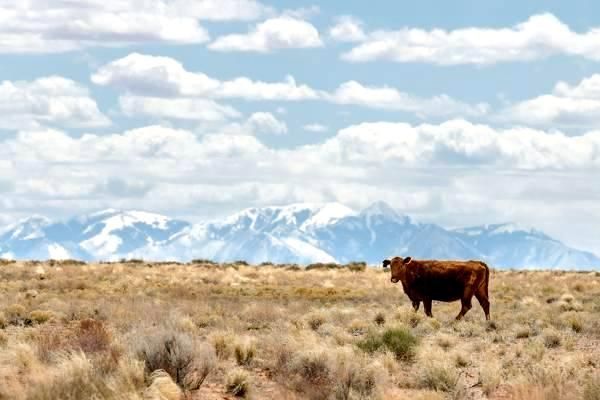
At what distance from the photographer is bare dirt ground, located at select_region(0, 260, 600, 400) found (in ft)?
44.8

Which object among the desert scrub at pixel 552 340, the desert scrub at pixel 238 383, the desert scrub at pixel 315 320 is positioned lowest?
the desert scrub at pixel 315 320

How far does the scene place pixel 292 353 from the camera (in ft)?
56.3

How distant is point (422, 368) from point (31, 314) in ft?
44.1

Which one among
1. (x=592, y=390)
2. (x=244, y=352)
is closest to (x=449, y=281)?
(x=244, y=352)

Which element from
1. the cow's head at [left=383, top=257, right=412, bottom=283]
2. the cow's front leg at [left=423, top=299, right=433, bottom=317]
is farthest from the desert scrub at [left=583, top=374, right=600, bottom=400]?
the cow's head at [left=383, top=257, right=412, bottom=283]

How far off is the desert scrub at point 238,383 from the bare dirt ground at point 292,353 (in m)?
0.02

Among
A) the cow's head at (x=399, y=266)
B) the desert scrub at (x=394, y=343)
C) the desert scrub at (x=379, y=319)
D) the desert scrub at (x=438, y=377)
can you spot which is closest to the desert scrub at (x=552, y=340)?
the desert scrub at (x=394, y=343)

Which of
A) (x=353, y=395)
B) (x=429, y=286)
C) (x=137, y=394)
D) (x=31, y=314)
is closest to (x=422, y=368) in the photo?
(x=353, y=395)

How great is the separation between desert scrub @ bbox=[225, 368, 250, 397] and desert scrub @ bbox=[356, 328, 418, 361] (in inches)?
173

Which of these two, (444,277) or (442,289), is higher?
(444,277)

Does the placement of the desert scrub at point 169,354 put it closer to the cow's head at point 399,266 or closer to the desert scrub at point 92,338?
the desert scrub at point 92,338

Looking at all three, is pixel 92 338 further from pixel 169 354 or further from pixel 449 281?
pixel 449 281

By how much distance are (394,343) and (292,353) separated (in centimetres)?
280

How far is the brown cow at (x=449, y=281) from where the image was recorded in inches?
1042
